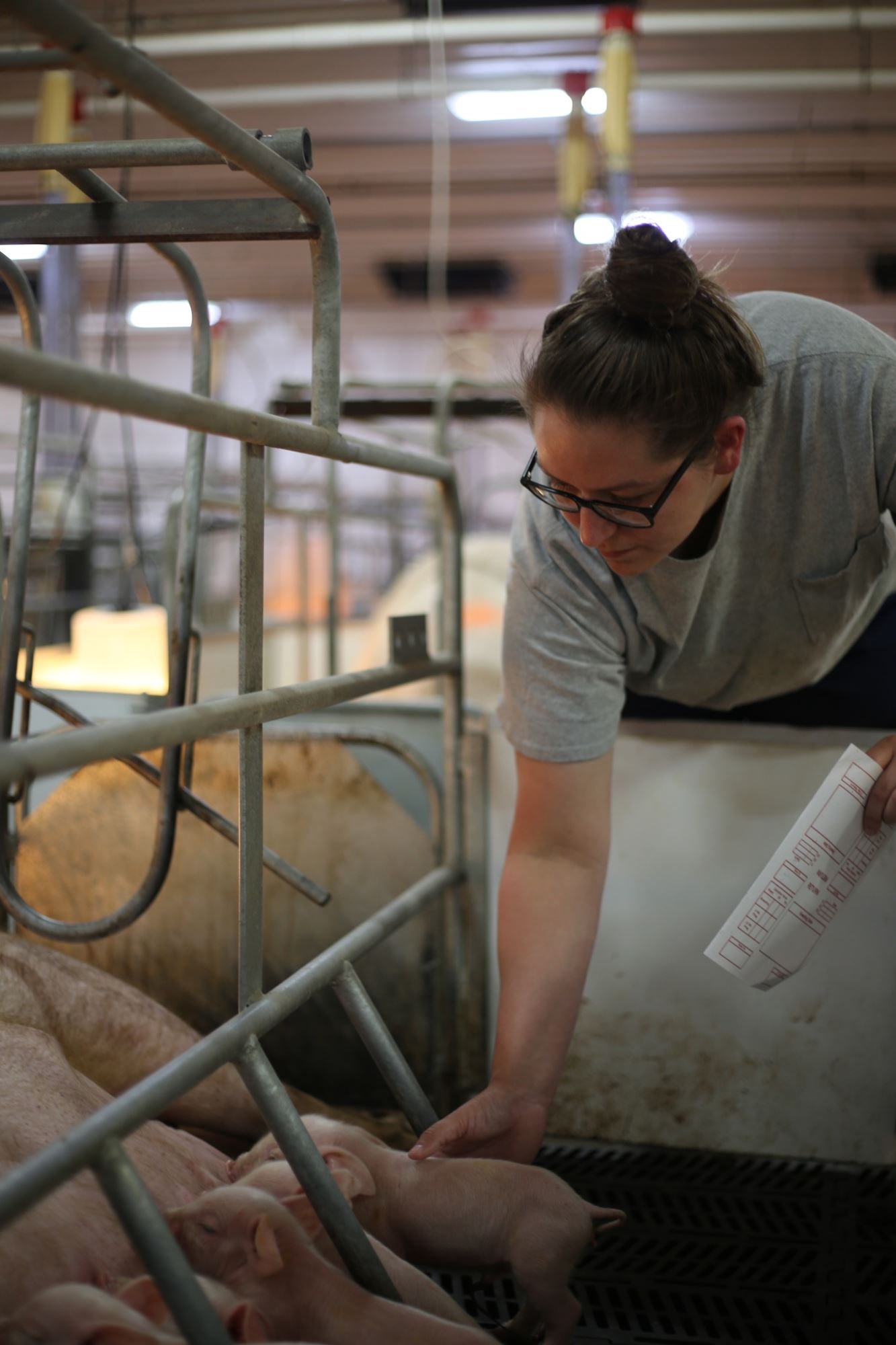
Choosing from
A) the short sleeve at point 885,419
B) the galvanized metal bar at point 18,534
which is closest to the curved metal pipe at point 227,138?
the galvanized metal bar at point 18,534

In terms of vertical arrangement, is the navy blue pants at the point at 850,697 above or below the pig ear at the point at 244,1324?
above

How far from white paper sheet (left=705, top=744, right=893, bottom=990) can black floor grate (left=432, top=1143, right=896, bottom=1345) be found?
0.43m

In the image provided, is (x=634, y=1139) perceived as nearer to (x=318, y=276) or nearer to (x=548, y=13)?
(x=318, y=276)

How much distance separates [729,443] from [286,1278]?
982 mm

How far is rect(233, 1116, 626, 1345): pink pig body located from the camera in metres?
1.18

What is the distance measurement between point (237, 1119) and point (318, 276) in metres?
1.11

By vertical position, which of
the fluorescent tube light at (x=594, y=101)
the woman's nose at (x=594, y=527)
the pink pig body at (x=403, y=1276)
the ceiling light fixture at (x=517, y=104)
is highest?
the ceiling light fixture at (x=517, y=104)

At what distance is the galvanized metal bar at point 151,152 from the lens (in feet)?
4.09

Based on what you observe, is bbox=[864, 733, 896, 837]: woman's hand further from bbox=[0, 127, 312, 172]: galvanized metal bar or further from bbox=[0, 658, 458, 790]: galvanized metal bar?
bbox=[0, 127, 312, 172]: galvanized metal bar

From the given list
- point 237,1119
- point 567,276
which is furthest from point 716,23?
point 237,1119

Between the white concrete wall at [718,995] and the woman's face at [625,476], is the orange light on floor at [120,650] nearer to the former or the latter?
the white concrete wall at [718,995]

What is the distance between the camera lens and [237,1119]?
161cm

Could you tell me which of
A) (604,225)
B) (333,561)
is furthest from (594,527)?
(604,225)

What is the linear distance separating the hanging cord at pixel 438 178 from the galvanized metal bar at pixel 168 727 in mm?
2867
